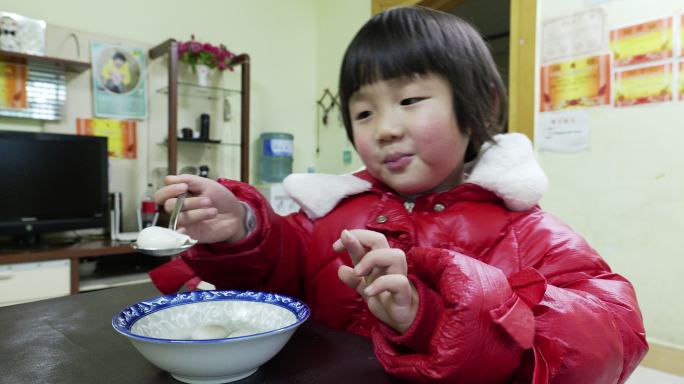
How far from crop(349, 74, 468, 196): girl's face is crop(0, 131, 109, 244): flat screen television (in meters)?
1.87

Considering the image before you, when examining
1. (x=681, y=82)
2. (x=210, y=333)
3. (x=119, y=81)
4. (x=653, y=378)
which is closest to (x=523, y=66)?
(x=681, y=82)

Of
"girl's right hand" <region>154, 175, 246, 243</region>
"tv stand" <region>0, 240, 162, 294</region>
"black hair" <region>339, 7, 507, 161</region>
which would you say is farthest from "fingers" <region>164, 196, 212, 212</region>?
"tv stand" <region>0, 240, 162, 294</region>

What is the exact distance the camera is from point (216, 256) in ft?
2.37

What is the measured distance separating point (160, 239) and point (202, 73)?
215 centimetres

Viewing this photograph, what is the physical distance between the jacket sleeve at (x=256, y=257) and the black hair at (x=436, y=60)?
0.26 meters

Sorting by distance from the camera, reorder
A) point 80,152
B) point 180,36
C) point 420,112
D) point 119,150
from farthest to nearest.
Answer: point 180,36 < point 119,150 < point 80,152 < point 420,112

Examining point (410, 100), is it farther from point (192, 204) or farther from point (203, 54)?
point (203, 54)

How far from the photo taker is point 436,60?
697mm

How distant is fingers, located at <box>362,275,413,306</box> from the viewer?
0.40 metres

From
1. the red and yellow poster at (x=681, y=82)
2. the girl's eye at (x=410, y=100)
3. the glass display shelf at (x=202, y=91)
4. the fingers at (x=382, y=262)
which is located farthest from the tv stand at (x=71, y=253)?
the red and yellow poster at (x=681, y=82)

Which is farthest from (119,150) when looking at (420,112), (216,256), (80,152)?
(420,112)

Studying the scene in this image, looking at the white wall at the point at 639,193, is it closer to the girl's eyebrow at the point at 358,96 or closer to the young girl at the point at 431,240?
the young girl at the point at 431,240

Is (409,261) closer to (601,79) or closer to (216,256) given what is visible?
(216,256)

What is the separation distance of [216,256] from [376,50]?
0.43 m
